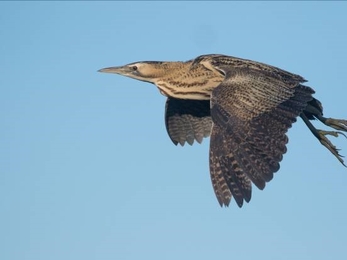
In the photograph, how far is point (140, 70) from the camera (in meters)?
13.4

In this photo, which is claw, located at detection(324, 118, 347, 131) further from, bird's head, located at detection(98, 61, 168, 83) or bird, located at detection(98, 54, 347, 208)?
bird's head, located at detection(98, 61, 168, 83)

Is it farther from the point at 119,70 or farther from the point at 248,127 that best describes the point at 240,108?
the point at 119,70

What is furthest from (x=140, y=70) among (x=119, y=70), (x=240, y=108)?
(x=240, y=108)

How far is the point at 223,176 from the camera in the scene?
1092cm

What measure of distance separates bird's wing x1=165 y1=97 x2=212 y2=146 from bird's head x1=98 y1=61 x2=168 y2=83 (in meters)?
0.89

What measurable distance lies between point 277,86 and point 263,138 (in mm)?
1088

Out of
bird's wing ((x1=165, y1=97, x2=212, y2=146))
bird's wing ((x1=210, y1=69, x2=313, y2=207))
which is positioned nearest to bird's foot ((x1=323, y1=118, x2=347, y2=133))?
bird's wing ((x1=210, y1=69, x2=313, y2=207))

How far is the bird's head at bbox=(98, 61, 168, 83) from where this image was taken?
13.4 metres

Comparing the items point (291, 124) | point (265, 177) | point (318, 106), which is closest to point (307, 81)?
point (318, 106)

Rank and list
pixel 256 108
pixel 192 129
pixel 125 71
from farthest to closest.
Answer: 1. pixel 192 129
2. pixel 125 71
3. pixel 256 108

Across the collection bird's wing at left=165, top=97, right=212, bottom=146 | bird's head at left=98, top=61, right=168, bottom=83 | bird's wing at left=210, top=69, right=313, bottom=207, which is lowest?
bird's wing at left=210, top=69, right=313, bottom=207

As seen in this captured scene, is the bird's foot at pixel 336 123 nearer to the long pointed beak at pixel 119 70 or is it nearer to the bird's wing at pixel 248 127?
the bird's wing at pixel 248 127

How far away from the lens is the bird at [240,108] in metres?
10.9

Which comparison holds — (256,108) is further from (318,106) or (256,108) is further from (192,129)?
(192,129)
